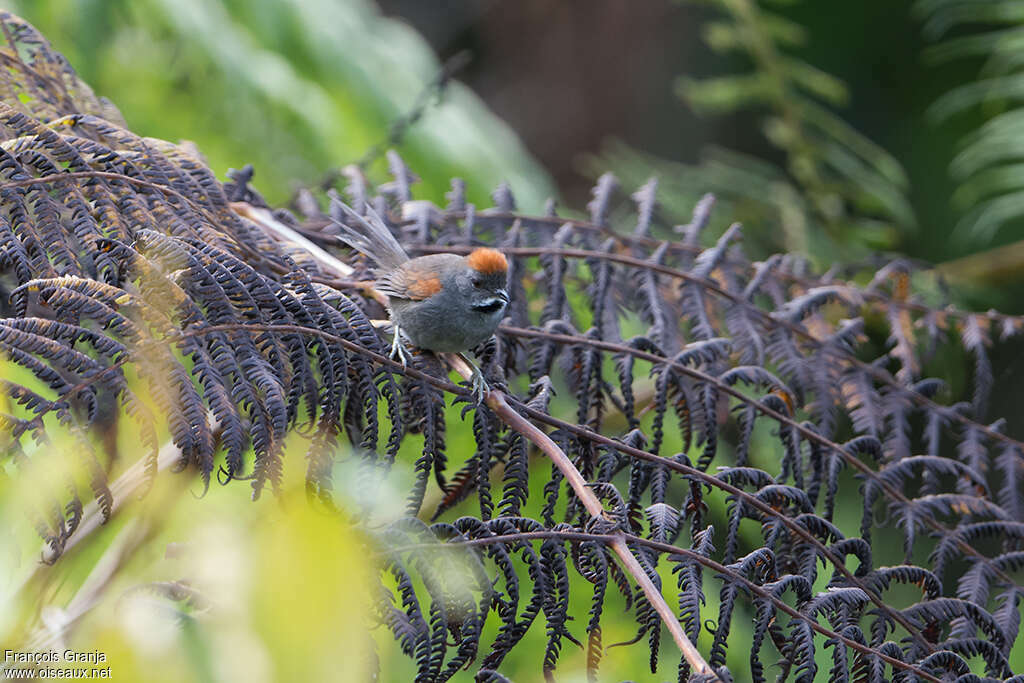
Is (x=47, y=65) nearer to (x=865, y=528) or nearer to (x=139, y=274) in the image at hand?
(x=139, y=274)

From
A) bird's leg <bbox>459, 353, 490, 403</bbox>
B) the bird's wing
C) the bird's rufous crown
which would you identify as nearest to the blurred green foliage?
the bird's wing

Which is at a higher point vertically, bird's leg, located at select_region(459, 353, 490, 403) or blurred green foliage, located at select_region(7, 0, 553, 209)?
blurred green foliage, located at select_region(7, 0, 553, 209)

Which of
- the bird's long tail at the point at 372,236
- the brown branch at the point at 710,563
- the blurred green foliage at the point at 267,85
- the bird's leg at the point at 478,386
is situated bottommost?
the brown branch at the point at 710,563

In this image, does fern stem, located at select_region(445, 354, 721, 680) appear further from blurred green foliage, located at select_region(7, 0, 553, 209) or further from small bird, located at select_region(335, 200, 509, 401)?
blurred green foliage, located at select_region(7, 0, 553, 209)

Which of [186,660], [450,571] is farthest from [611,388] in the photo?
[186,660]

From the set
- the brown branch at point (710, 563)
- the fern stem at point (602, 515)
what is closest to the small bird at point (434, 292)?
the fern stem at point (602, 515)

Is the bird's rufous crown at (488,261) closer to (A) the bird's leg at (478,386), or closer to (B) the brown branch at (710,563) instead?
(A) the bird's leg at (478,386)

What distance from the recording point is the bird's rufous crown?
72.9 inches

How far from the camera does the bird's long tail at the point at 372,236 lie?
1.86 meters

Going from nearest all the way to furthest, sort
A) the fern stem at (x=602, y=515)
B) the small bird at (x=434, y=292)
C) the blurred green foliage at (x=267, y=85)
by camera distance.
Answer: the fern stem at (x=602, y=515), the small bird at (x=434, y=292), the blurred green foliage at (x=267, y=85)

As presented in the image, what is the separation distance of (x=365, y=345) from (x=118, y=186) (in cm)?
45

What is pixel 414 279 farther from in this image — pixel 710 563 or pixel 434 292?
pixel 710 563

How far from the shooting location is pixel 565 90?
22.9ft

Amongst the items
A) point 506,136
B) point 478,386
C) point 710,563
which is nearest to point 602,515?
point 710,563
